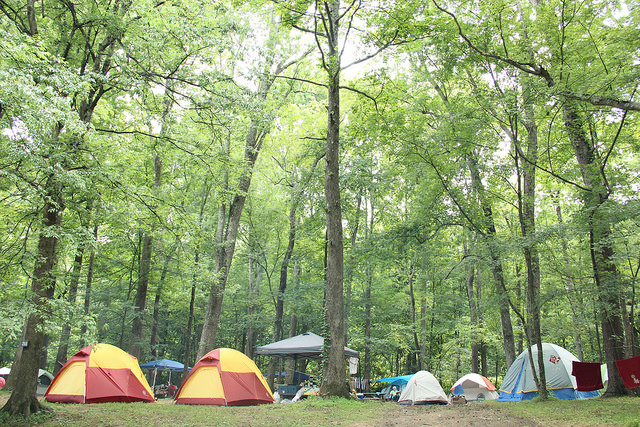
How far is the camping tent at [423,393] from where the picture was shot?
11560mm

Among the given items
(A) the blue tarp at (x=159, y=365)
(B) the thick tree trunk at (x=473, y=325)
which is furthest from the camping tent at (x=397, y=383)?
(A) the blue tarp at (x=159, y=365)

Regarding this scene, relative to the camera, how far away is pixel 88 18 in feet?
21.0

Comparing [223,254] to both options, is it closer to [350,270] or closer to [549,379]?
[350,270]

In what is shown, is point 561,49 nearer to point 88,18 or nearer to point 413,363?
point 88,18

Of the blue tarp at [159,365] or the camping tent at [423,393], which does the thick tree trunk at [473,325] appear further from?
the blue tarp at [159,365]

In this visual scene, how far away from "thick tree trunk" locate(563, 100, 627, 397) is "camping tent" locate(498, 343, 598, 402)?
2863mm

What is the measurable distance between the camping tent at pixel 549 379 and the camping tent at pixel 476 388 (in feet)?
5.85

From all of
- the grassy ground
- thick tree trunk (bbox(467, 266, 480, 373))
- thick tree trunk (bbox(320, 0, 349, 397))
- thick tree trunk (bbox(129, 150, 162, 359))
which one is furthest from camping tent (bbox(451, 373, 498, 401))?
thick tree trunk (bbox(129, 150, 162, 359))

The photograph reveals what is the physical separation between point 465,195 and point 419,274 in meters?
6.82

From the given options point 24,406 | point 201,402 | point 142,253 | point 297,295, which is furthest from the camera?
point 297,295

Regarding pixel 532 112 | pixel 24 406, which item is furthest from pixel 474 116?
pixel 24 406

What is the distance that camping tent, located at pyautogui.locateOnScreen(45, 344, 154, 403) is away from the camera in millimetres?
8703

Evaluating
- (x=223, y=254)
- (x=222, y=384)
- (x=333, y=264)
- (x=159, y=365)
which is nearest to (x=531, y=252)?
(x=333, y=264)

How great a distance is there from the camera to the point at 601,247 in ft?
27.9
